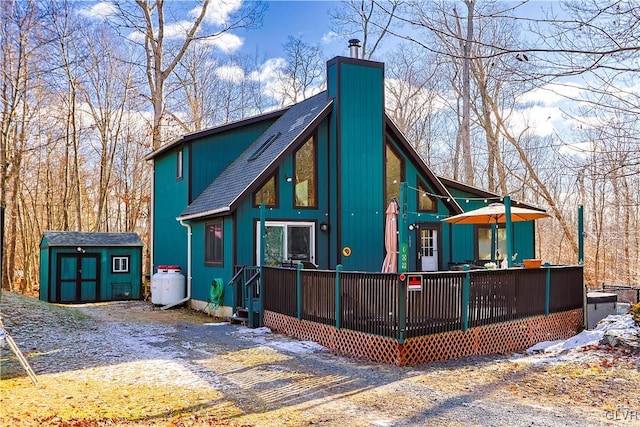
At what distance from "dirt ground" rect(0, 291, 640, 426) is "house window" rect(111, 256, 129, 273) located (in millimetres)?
7970

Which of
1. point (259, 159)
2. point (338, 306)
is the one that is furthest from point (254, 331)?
point (259, 159)

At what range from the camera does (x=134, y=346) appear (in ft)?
28.8

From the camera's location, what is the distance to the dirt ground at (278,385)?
5441 millimetres

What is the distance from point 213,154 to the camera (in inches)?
582

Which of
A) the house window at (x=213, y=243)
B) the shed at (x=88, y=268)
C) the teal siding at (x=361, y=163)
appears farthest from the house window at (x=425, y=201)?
the shed at (x=88, y=268)

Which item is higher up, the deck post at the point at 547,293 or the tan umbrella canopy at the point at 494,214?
the tan umbrella canopy at the point at 494,214

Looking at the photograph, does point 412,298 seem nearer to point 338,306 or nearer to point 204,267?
point 338,306

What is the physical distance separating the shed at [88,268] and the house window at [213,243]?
5656mm

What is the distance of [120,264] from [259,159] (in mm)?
7577

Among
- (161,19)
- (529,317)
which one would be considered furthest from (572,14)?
(161,19)

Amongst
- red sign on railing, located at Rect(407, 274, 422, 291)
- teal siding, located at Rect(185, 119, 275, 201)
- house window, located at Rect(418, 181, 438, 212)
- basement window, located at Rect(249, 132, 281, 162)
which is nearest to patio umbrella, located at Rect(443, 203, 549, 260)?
house window, located at Rect(418, 181, 438, 212)

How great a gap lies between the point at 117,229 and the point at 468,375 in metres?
27.5

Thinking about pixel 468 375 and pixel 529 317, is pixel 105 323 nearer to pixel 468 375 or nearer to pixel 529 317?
A: pixel 468 375

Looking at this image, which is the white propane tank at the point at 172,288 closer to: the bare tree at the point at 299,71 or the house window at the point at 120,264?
the house window at the point at 120,264
